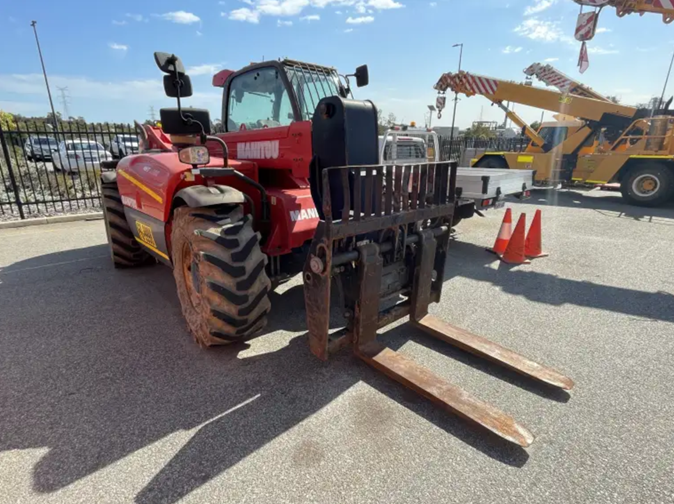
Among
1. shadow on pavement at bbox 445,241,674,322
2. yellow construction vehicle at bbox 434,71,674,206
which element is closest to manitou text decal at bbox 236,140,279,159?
shadow on pavement at bbox 445,241,674,322

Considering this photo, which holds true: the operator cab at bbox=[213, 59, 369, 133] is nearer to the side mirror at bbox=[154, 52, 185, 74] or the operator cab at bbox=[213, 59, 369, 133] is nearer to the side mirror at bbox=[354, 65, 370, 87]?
the side mirror at bbox=[354, 65, 370, 87]

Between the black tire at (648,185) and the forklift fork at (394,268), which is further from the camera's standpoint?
the black tire at (648,185)

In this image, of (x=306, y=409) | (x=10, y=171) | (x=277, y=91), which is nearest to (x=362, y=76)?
(x=277, y=91)

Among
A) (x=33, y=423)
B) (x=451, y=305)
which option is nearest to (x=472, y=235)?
(x=451, y=305)

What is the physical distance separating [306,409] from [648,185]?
1205 cm

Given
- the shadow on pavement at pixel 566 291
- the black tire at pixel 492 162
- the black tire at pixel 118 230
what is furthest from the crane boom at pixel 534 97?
the black tire at pixel 118 230

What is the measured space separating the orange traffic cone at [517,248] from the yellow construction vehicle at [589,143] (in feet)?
24.0

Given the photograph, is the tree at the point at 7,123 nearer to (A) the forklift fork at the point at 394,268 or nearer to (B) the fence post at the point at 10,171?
(B) the fence post at the point at 10,171

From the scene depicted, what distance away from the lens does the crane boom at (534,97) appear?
11.3 m

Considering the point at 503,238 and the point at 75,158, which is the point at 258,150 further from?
the point at 75,158

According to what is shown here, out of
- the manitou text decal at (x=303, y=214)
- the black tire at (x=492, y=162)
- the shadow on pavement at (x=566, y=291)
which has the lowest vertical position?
the shadow on pavement at (x=566, y=291)

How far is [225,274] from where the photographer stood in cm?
262

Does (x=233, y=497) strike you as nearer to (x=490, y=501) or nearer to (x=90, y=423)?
(x=90, y=423)

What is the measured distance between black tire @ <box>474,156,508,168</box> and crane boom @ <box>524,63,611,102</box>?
2999 millimetres
